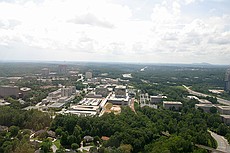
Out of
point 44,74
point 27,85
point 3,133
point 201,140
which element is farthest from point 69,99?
point 44,74

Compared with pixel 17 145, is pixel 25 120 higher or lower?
lower

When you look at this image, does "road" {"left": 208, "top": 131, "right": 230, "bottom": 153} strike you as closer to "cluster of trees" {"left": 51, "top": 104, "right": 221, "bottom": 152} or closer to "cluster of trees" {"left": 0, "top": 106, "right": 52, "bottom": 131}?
"cluster of trees" {"left": 51, "top": 104, "right": 221, "bottom": 152}

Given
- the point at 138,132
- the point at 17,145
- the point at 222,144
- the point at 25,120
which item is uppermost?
the point at 138,132

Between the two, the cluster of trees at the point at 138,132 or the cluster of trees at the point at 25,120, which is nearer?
the cluster of trees at the point at 138,132

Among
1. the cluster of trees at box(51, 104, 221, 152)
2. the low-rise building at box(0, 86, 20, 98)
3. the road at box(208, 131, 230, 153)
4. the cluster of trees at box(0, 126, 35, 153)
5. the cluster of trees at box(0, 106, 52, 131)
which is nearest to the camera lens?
the cluster of trees at box(0, 126, 35, 153)

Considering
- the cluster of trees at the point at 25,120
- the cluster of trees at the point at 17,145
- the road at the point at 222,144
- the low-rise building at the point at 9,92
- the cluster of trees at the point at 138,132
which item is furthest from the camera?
the low-rise building at the point at 9,92

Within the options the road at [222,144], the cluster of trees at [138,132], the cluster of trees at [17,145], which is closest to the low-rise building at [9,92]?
the cluster of trees at [138,132]

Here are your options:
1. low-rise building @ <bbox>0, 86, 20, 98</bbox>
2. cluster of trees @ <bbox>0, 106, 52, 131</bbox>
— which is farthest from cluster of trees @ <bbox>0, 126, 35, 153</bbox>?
low-rise building @ <bbox>0, 86, 20, 98</bbox>

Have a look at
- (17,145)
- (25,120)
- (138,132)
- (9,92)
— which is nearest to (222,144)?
(138,132)

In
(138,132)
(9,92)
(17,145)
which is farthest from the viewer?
(9,92)

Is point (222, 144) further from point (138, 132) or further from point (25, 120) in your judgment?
point (25, 120)

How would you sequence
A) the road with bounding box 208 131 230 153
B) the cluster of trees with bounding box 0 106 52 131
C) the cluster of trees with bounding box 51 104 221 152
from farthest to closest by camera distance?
1. the cluster of trees with bounding box 0 106 52 131
2. the road with bounding box 208 131 230 153
3. the cluster of trees with bounding box 51 104 221 152

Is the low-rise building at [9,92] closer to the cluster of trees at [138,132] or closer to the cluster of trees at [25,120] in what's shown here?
the cluster of trees at [25,120]

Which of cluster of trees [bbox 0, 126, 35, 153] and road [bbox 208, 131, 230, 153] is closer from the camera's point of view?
cluster of trees [bbox 0, 126, 35, 153]
